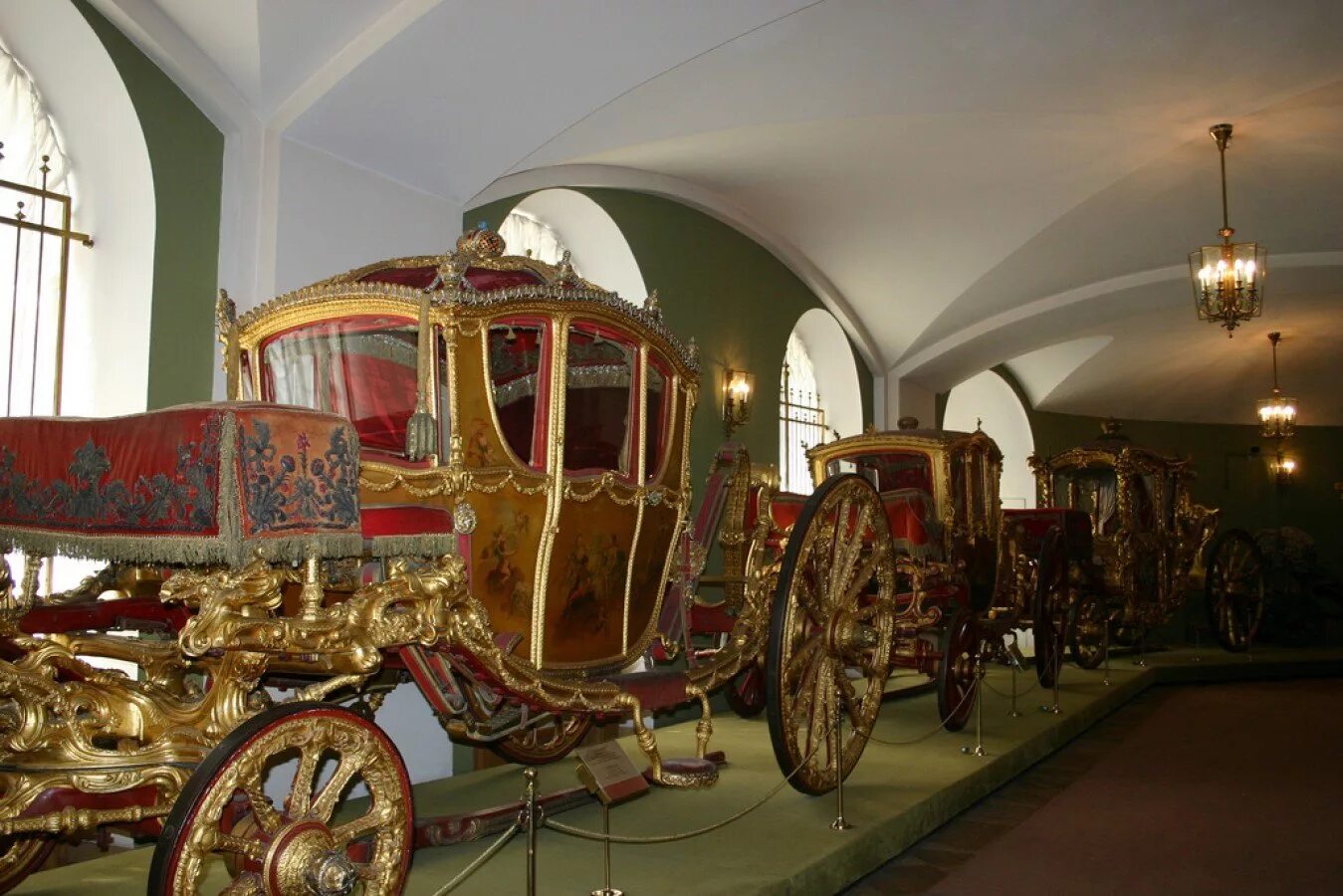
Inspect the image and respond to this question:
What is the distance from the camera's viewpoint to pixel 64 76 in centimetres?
476

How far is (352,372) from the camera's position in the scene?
12.9ft

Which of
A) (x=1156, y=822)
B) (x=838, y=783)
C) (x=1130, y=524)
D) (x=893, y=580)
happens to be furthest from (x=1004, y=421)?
(x=838, y=783)

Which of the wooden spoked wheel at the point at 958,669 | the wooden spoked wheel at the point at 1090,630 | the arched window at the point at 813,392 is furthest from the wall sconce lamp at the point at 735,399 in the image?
the wooden spoked wheel at the point at 1090,630

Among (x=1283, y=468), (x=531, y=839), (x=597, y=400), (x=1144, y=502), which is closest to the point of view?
(x=531, y=839)

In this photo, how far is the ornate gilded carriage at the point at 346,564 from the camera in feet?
8.37

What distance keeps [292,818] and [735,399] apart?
6.01 m

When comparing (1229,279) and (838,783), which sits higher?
(1229,279)

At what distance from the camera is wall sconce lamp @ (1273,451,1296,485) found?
1623 centimetres

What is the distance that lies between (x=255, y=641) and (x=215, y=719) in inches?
11.3

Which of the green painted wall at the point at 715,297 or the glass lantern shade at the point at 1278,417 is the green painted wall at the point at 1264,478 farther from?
the green painted wall at the point at 715,297

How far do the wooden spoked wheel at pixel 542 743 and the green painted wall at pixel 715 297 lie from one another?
2.82m

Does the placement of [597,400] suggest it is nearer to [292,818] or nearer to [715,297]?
[292,818]

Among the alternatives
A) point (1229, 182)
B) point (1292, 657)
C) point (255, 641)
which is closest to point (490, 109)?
point (255, 641)

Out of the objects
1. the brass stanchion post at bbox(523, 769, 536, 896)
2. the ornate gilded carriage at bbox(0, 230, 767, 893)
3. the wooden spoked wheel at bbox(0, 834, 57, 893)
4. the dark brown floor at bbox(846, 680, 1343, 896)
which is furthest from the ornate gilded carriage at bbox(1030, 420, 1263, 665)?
the wooden spoked wheel at bbox(0, 834, 57, 893)
